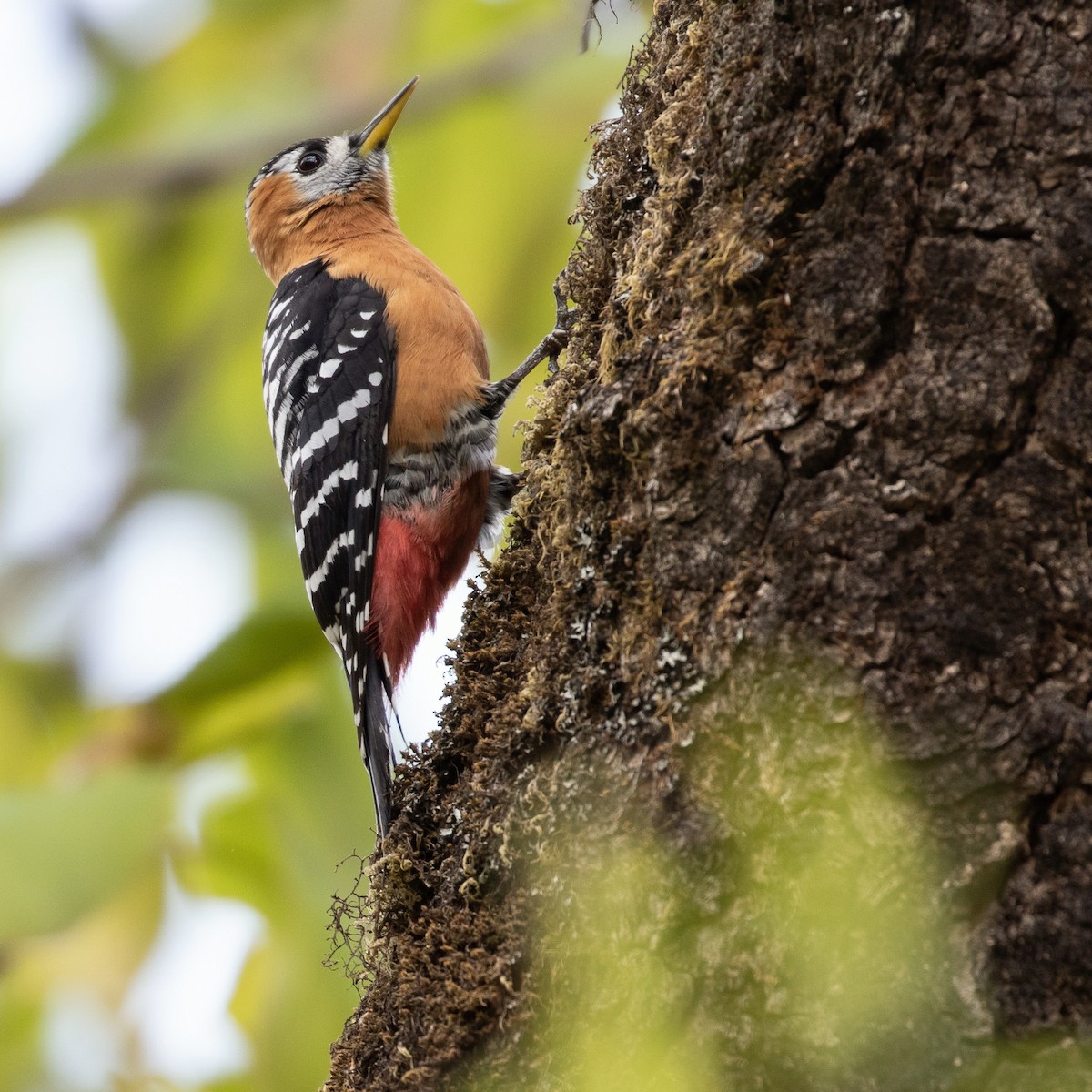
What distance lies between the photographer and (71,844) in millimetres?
3451

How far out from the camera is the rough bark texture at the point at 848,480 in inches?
69.5

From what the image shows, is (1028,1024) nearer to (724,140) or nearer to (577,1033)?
(577,1033)

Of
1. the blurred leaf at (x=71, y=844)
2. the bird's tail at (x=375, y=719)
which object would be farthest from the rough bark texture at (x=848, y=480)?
the blurred leaf at (x=71, y=844)

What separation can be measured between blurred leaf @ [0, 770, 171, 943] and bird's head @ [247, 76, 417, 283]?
236 cm

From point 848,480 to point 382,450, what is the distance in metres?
2.41

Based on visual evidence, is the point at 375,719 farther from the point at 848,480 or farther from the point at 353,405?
the point at 848,480

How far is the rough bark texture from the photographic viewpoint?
1765mm

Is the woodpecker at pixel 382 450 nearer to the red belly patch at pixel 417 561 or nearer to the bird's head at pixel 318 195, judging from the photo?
the red belly patch at pixel 417 561

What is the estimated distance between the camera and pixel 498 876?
2.30 meters

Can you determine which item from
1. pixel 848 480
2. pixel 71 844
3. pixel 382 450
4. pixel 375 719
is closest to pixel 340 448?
pixel 382 450

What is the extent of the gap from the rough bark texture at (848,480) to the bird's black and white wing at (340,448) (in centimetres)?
145

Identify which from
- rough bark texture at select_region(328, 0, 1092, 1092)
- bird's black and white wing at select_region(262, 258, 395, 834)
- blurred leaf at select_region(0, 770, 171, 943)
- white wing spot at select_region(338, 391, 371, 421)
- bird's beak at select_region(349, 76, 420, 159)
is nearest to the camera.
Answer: rough bark texture at select_region(328, 0, 1092, 1092)

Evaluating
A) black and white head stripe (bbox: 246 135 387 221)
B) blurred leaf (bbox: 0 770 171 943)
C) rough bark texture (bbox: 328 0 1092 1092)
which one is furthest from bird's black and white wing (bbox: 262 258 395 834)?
rough bark texture (bbox: 328 0 1092 1092)

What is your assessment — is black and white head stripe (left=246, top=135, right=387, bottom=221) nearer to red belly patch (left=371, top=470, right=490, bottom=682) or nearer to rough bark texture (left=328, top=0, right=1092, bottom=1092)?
red belly patch (left=371, top=470, right=490, bottom=682)
